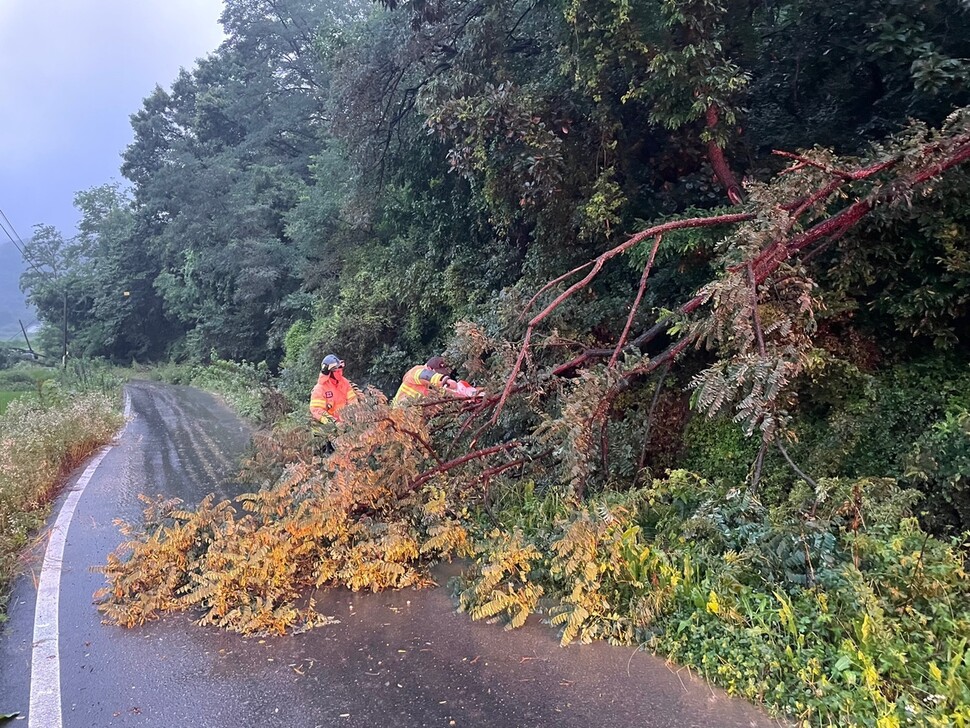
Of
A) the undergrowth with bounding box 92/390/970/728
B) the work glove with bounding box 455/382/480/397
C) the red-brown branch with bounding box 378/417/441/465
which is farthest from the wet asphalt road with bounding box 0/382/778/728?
the work glove with bounding box 455/382/480/397

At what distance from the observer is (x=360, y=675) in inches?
153

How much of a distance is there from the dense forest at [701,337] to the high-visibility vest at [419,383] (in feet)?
1.02

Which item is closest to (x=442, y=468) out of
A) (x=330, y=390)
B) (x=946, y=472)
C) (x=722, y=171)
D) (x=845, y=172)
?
(x=330, y=390)

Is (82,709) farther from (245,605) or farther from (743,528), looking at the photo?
(743,528)

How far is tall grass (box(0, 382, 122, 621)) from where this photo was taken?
6.15 m

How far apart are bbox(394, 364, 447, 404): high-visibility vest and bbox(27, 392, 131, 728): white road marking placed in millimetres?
3192

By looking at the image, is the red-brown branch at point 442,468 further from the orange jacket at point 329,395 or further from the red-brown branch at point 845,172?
the red-brown branch at point 845,172

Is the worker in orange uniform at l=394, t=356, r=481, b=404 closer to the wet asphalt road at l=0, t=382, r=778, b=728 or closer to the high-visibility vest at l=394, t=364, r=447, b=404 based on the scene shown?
the high-visibility vest at l=394, t=364, r=447, b=404

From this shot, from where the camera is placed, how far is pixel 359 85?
1099cm

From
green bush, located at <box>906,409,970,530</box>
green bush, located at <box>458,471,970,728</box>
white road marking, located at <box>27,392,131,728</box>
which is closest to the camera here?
green bush, located at <box>458,471,970,728</box>

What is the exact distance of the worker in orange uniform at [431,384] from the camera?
6641 millimetres

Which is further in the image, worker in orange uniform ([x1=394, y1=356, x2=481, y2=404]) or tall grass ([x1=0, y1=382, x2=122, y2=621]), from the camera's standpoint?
worker in orange uniform ([x1=394, y1=356, x2=481, y2=404])

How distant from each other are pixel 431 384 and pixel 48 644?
372 cm

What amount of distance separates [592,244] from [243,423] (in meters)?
9.22
